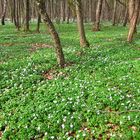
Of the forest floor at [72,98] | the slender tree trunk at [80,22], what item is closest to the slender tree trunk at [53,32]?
the forest floor at [72,98]

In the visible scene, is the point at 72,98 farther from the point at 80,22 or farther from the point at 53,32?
the point at 80,22

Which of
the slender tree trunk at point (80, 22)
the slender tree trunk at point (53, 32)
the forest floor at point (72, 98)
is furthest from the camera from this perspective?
the slender tree trunk at point (80, 22)

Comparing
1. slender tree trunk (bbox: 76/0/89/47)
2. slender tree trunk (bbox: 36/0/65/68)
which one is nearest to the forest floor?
slender tree trunk (bbox: 36/0/65/68)

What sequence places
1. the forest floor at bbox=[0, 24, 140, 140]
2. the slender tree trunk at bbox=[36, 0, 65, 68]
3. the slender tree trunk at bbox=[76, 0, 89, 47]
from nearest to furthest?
the forest floor at bbox=[0, 24, 140, 140]
the slender tree trunk at bbox=[36, 0, 65, 68]
the slender tree trunk at bbox=[76, 0, 89, 47]

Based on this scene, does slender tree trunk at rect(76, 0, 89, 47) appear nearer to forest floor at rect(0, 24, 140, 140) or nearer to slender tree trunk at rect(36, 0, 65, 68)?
forest floor at rect(0, 24, 140, 140)

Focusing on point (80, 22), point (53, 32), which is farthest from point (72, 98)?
point (80, 22)

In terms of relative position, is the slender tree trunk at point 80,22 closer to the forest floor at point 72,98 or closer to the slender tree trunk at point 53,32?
the forest floor at point 72,98

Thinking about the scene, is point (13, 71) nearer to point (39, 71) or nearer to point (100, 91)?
point (39, 71)

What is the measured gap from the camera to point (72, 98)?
13.7 m

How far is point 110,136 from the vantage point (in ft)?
36.2

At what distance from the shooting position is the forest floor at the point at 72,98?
11.6 m

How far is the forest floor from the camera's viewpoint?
11617 mm

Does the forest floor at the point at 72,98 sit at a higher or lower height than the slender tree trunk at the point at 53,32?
lower

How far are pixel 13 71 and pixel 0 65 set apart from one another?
186 cm
